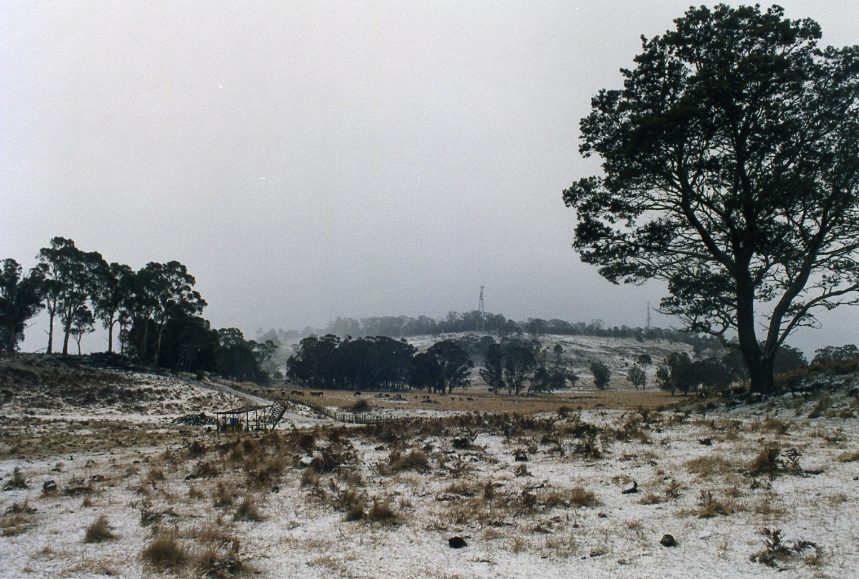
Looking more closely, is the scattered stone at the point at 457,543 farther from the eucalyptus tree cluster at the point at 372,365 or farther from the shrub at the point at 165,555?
the eucalyptus tree cluster at the point at 372,365

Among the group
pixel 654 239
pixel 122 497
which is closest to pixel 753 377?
pixel 654 239

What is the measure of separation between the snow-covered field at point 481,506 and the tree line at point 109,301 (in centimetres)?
6402

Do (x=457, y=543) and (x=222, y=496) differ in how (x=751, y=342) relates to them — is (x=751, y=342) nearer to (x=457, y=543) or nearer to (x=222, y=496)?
(x=457, y=543)

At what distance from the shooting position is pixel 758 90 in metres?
16.6

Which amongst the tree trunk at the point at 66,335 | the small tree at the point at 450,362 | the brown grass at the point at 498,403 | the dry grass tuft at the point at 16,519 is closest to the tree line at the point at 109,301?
the tree trunk at the point at 66,335

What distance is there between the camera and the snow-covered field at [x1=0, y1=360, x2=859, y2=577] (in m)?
6.31

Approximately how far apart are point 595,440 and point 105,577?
10797mm

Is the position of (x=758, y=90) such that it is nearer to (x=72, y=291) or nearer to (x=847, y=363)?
(x=847, y=363)

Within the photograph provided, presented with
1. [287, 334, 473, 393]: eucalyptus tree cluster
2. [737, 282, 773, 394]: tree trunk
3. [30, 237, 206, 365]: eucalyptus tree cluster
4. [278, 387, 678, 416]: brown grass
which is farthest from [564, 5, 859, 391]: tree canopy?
[287, 334, 473, 393]: eucalyptus tree cluster

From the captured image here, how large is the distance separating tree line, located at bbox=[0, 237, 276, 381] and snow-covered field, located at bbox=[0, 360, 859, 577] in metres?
64.0

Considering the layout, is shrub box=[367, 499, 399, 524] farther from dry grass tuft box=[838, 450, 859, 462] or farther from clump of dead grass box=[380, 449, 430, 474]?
dry grass tuft box=[838, 450, 859, 462]

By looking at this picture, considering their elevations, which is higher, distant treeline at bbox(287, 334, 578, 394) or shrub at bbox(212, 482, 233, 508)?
shrub at bbox(212, 482, 233, 508)

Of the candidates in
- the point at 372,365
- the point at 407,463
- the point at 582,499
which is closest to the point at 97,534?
the point at 407,463

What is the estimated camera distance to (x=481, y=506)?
856 centimetres
